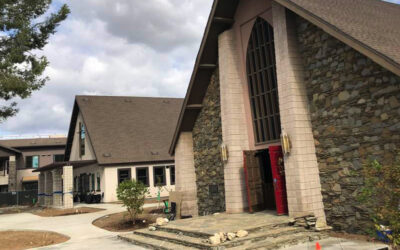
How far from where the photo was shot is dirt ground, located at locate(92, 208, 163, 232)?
15297mm

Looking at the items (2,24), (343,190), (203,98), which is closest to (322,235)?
(343,190)

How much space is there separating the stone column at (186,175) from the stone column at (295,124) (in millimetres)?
6390

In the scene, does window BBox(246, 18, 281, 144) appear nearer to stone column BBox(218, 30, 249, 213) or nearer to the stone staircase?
stone column BBox(218, 30, 249, 213)

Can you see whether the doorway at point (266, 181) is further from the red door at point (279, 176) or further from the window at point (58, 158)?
the window at point (58, 158)

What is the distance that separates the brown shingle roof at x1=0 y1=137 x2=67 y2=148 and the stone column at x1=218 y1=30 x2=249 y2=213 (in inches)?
1391

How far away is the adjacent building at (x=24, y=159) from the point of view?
3972 centimetres

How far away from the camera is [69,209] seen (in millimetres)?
24547

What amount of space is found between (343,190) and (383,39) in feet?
13.8

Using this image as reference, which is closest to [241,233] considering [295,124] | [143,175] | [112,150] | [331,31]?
[295,124]

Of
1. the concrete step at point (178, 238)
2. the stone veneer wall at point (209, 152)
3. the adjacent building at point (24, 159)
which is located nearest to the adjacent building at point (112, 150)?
the adjacent building at point (24, 159)

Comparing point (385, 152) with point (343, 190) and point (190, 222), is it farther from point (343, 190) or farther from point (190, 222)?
point (190, 222)

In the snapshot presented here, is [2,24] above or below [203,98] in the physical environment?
above

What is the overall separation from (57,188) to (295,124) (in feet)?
76.0

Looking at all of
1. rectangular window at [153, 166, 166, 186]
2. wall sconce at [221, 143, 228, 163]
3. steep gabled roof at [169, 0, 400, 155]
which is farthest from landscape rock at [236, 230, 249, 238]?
rectangular window at [153, 166, 166, 186]
